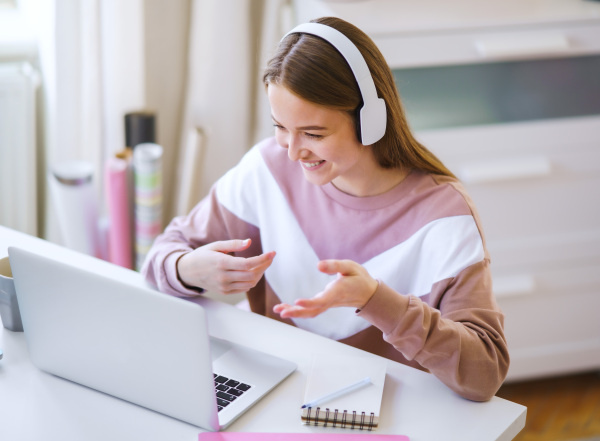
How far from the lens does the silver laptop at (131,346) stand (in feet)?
3.35

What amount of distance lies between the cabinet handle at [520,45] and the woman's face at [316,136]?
83 cm

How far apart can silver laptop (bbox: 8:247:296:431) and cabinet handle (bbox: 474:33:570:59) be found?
1168mm

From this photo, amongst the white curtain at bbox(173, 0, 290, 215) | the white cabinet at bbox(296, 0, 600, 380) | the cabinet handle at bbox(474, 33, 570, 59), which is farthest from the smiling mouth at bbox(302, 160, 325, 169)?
the white curtain at bbox(173, 0, 290, 215)

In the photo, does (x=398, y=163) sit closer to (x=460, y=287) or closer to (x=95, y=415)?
(x=460, y=287)

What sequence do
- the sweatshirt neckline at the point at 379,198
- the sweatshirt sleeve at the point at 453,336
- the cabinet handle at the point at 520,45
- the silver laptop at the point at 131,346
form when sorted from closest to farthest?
the silver laptop at the point at 131,346
the sweatshirt sleeve at the point at 453,336
the sweatshirt neckline at the point at 379,198
the cabinet handle at the point at 520,45

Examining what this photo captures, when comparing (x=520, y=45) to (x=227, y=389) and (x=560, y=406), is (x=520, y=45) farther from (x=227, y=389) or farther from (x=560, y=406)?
(x=227, y=389)

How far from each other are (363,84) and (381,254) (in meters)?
0.31

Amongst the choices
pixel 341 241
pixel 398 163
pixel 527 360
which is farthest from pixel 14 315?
pixel 527 360

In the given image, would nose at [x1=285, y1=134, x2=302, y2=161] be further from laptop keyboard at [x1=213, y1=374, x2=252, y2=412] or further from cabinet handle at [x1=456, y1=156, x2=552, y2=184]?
cabinet handle at [x1=456, y1=156, x2=552, y2=184]

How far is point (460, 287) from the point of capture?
1.28 metres

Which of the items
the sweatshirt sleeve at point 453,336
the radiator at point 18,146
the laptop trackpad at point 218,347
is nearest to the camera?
the sweatshirt sleeve at point 453,336

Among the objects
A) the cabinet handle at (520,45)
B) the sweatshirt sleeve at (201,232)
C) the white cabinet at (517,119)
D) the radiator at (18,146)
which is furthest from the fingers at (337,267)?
the radiator at (18,146)

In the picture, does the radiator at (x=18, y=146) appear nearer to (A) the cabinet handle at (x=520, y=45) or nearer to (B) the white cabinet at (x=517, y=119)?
(B) the white cabinet at (x=517, y=119)

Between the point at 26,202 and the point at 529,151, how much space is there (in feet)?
4.49
